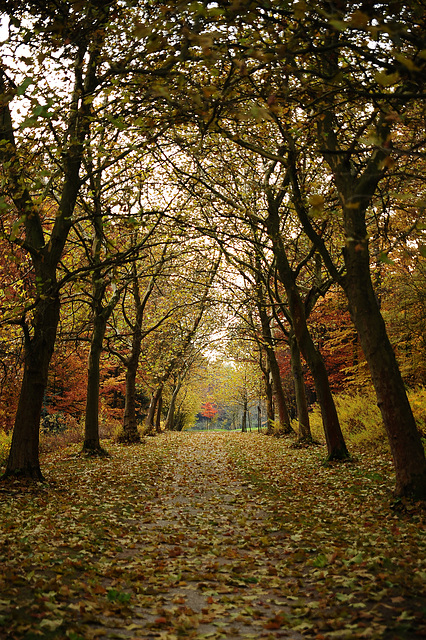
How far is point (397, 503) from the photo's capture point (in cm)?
604

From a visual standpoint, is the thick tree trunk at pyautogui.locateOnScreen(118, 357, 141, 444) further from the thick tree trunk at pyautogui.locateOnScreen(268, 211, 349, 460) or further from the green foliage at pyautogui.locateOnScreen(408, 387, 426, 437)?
the green foliage at pyautogui.locateOnScreen(408, 387, 426, 437)

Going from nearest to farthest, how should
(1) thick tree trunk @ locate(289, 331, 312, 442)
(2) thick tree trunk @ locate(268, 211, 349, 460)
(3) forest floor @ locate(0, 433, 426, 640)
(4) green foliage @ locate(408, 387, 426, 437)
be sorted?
(3) forest floor @ locate(0, 433, 426, 640)
(4) green foliage @ locate(408, 387, 426, 437)
(2) thick tree trunk @ locate(268, 211, 349, 460)
(1) thick tree trunk @ locate(289, 331, 312, 442)

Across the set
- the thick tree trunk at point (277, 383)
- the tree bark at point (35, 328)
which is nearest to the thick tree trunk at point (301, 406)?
the thick tree trunk at point (277, 383)

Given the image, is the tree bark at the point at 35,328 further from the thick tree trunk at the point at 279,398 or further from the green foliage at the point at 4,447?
the thick tree trunk at the point at 279,398

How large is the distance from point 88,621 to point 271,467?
8.91m

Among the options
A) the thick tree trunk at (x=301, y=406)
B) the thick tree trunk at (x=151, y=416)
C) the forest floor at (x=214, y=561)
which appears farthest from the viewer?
the thick tree trunk at (x=151, y=416)

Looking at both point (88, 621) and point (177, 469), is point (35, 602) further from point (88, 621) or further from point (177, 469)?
point (177, 469)

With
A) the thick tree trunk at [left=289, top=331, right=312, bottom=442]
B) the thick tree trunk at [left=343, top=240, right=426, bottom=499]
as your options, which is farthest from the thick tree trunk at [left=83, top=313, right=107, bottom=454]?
the thick tree trunk at [left=343, top=240, right=426, bottom=499]

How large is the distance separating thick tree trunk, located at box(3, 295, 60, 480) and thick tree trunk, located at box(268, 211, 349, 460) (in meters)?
6.70

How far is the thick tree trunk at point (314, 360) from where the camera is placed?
36.3 feet

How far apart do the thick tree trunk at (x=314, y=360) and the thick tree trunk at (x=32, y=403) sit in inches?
264

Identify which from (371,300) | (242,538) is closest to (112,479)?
(242,538)

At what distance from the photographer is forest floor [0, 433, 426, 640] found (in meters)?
A: 3.24

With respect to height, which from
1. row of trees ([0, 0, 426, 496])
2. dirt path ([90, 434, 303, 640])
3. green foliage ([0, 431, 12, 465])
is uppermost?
row of trees ([0, 0, 426, 496])
